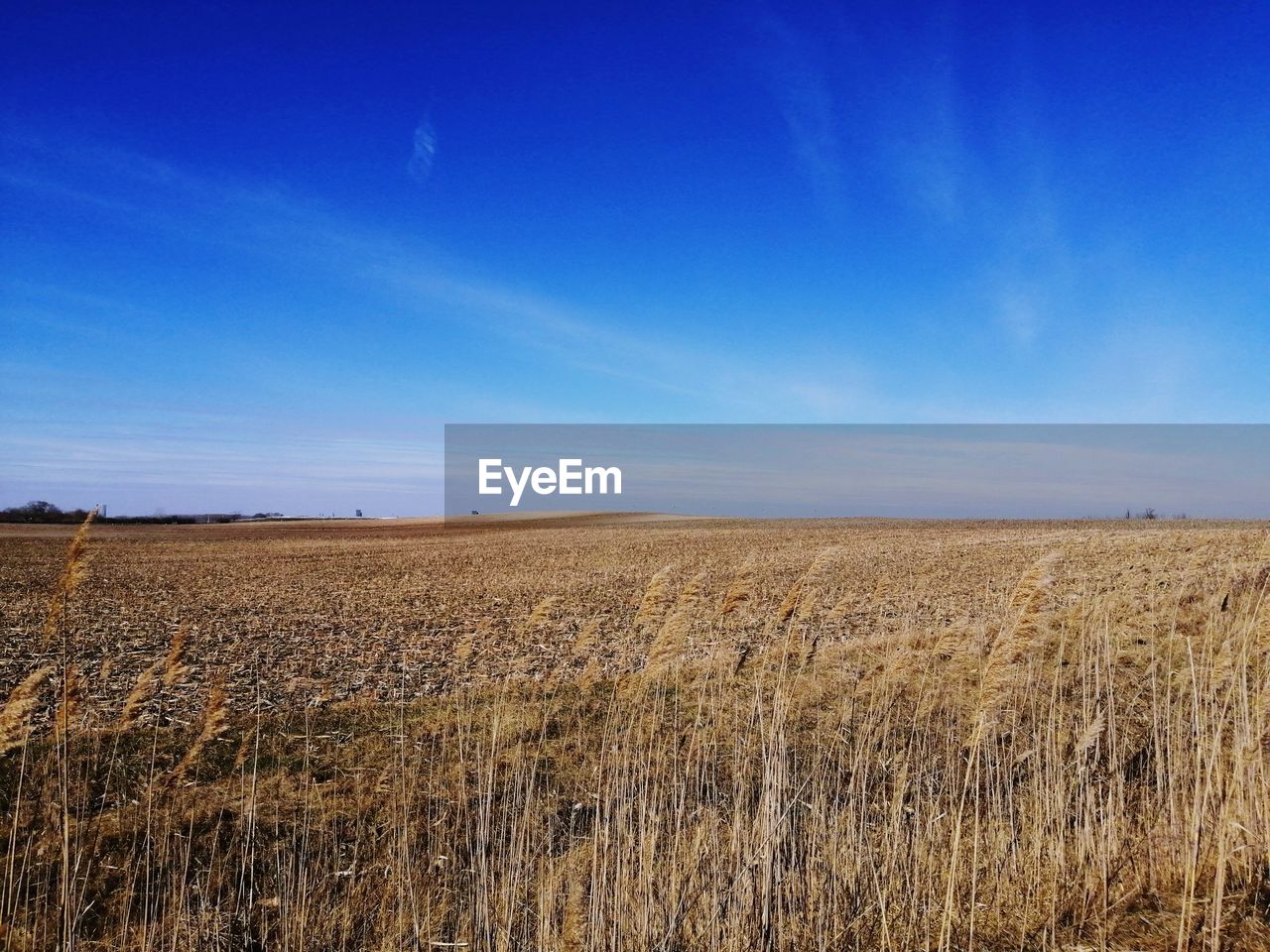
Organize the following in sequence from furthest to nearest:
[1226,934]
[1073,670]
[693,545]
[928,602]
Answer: [693,545] < [928,602] < [1073,670] < [1226,934]

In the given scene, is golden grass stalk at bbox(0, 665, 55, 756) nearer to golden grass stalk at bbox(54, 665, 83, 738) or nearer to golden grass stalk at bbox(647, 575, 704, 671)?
golden grass stalk at bbox(54, 665, 83, 738)

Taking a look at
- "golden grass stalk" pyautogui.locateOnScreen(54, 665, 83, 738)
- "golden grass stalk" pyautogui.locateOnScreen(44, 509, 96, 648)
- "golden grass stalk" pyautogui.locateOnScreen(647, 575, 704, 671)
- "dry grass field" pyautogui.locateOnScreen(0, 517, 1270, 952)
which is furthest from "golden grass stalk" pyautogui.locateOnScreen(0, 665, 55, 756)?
"golden grass stalk" pyautogui.locateOnScreen(647, 575, 704, 671)

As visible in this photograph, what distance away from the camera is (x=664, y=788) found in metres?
6.56

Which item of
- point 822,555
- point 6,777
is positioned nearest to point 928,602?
point 822,555

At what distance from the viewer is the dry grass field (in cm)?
450

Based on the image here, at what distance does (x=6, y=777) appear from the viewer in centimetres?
777

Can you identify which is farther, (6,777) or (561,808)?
(6,777)

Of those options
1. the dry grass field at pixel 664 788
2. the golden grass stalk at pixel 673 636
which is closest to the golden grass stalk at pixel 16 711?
the dry grass field at pixel 664 788

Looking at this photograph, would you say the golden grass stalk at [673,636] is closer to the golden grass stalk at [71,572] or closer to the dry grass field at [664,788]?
the dry grass field at [664,788]

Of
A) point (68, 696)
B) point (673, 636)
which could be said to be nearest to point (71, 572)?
point (68, 696)

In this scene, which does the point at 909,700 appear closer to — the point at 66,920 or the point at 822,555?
the point at 822,555

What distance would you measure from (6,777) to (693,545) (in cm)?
4258

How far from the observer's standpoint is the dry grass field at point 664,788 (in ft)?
14.8

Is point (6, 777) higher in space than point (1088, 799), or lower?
lower
